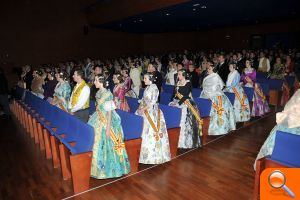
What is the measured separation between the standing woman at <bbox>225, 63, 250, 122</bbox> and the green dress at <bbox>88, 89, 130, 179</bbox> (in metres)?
3.56

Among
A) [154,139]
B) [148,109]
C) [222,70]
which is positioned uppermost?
[222,70]

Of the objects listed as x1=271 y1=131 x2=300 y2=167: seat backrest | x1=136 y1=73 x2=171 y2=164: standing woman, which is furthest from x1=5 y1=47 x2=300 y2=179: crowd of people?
x1=271 y1=131 x2=300 y2=167: seat backrest

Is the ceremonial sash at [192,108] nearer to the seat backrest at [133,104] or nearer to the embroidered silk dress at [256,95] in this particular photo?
the seat backrest at [133,104]

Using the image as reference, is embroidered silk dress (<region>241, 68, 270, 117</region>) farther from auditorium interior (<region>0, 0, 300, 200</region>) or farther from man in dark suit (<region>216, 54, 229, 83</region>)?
man in dark suit (<region>216, 54, 229, 83</region>)

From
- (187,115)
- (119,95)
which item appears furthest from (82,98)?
(187,115)

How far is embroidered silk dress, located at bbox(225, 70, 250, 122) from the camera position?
6.57m

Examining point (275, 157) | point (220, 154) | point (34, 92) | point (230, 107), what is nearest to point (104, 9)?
point (34, 92)

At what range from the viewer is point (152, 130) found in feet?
14.6

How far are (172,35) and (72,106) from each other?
1874cm

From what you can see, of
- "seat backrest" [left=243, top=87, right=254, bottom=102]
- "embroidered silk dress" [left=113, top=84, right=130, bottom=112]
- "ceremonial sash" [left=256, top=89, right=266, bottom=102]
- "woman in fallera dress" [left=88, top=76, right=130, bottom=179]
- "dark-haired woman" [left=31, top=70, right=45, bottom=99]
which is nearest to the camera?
"woman in fallera dress" [left=88, top=76, right=130, bottom=179]

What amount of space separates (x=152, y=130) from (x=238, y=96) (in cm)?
302

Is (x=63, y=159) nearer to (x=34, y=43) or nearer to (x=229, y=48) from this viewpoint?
(x=34, y=43)

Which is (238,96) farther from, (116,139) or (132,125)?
(116,139)

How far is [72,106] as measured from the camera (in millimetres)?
4895
